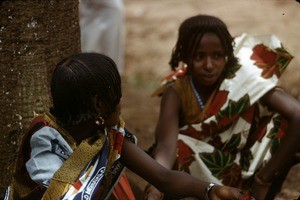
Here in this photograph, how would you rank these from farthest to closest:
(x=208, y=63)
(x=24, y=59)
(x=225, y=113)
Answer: (x=225, y=113) → (x=208, y=63) → (x=24, y=59)

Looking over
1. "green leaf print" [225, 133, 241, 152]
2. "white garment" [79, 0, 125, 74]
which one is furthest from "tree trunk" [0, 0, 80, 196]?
"white garment" [79, 0, 125, 74]

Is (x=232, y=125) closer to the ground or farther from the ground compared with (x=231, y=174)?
farther from the ground

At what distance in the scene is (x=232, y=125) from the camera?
3.76 m

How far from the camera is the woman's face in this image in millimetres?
3588

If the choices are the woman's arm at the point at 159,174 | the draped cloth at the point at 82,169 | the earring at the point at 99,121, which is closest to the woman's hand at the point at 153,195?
the woman's arm at the point at 159,174

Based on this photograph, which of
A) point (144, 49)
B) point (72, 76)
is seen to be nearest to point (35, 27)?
point (72, 76)

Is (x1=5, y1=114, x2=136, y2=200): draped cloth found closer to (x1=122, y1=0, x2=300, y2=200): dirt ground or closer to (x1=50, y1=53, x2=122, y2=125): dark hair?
(x1=50, y1=53, x2=122, y2=125): dark hair

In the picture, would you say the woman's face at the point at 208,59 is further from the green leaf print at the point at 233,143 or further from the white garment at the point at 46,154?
the white garment at the point at 46,154

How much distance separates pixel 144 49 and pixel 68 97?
Result: 5497 mm

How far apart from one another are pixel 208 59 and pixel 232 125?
0.45 meters

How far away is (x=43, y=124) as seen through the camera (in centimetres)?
269

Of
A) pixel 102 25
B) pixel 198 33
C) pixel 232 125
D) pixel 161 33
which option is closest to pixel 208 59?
pixel 198 33

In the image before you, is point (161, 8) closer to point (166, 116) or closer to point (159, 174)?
point (166, 116)

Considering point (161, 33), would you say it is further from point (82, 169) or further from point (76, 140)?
point (82, 169)
